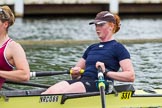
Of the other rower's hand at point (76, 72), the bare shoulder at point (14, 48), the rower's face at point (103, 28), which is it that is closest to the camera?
the bare shoulder at point (14, 48)

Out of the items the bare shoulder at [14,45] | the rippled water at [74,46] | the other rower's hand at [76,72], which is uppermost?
the bare shoulder at [14,45]

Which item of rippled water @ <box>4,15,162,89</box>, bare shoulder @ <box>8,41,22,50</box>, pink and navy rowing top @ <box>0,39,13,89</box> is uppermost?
bare shoulder @ <box>8,41,22,50</box>

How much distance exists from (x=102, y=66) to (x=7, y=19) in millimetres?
1464

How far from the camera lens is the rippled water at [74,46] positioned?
14041mm

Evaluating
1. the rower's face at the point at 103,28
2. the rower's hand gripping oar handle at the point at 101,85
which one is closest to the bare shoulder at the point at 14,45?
the rower's hand gripping oar handle at the point at 101,85

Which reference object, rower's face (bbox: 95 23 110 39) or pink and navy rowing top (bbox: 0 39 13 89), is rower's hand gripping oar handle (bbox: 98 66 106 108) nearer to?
rower's face (bbox: 95 23 110 39)

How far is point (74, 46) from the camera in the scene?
19000 mm

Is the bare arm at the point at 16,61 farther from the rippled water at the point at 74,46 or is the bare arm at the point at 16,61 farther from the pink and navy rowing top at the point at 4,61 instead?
the rippled water at the point at 74,46

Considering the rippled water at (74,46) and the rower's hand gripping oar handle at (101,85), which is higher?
the rower's hand gripping oar handle at (101,85)

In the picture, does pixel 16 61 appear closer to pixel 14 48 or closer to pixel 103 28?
pixel 14 48

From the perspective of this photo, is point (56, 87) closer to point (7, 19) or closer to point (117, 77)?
point (117, 77)

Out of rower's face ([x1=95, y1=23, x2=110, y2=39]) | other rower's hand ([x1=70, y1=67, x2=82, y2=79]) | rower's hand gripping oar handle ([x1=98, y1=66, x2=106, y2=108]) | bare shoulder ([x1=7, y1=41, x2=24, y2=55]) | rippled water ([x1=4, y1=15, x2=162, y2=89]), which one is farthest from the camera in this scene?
rippled water ([x1=4, y1=15, x2=162, y2=89])

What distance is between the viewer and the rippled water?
14.0 meters

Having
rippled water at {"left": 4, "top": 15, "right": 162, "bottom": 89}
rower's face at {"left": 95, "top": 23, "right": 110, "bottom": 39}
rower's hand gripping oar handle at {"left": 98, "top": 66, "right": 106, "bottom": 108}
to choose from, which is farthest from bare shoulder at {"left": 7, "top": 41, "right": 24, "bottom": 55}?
rippled water at {"left": 4, "top": 15, "right": 162, "bottom": 89}
